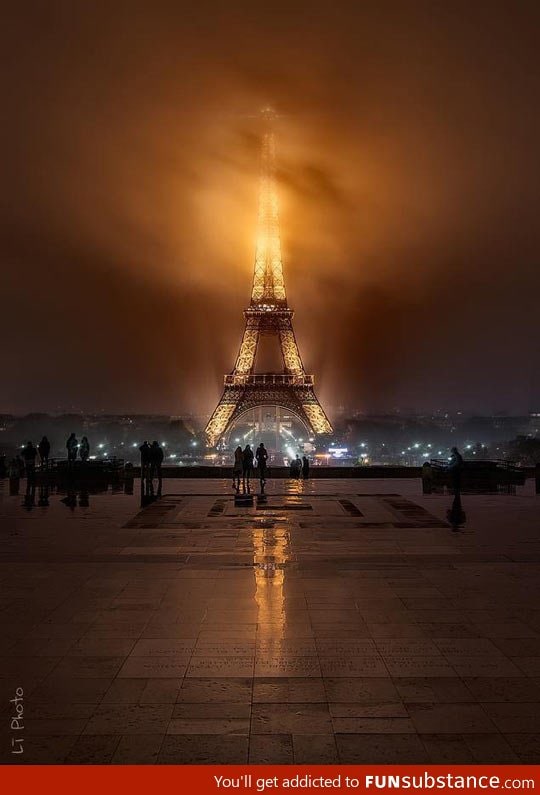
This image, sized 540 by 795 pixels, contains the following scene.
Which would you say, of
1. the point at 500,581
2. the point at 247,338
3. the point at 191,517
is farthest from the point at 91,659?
the point at 247,338

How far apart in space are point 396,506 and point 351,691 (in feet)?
42.3

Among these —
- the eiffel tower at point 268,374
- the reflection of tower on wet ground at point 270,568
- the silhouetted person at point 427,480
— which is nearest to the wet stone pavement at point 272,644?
the reflection of tower on wet ground at point 270,568

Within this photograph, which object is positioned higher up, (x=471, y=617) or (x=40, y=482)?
(x=40, y=482)

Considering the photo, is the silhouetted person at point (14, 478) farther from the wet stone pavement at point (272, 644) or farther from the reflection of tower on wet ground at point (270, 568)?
the reflection of tower on wet ground at point (270, 568)

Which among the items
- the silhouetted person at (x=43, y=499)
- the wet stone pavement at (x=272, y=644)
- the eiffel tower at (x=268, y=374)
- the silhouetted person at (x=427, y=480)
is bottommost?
the wet stone pavement at (x=272, y=644)

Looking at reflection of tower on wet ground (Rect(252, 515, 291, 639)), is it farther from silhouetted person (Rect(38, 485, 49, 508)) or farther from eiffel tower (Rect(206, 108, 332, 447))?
eiffel tower (Rect(206, 108, 332, 447))

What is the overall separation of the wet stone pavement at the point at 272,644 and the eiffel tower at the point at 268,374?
59614 millimetres

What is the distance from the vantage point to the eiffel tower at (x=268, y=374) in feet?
237

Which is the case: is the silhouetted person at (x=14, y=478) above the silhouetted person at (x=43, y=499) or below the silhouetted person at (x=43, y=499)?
above

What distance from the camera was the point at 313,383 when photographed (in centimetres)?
7700

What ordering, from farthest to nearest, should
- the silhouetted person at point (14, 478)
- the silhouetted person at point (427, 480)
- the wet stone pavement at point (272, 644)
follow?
the silhouetted person at point (14, 478)
the silhouetted person at point (427, 480)
the wet stone pavement at point (272, 644)
